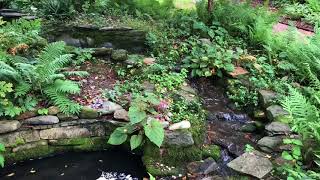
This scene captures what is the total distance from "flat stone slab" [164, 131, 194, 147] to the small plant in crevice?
236mm

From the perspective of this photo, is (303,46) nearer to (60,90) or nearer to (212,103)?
(212,103)

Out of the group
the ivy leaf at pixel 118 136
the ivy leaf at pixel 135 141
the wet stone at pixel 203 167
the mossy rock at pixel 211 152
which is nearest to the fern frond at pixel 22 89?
the ivy leaf at pixel 118 136

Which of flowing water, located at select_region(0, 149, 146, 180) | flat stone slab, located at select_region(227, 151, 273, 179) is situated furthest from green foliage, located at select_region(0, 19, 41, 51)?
flat stone slab, located at select_region(227, 151, 273, 179)

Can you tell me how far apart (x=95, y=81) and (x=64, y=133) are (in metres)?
1.23

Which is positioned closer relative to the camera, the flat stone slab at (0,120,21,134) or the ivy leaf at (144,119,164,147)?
the ivy leaf at (144,119,164,147)

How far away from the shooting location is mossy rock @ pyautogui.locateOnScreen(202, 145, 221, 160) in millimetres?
5473

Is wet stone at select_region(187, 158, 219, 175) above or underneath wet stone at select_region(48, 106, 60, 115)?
underneath

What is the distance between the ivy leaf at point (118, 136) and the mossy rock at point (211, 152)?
1.13 m

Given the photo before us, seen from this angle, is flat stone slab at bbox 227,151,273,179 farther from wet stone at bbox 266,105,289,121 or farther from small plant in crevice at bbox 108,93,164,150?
small plant in crevice at bbox 108,93,164,150

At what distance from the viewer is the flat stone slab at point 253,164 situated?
487 cm

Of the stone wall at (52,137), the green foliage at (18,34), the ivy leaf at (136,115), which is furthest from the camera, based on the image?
the green foliage at (18,34)

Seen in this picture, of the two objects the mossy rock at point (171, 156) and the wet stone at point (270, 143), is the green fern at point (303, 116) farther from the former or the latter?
the mossy rock at point (171, 156)

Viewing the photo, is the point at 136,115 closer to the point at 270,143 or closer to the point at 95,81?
the point at 95,81

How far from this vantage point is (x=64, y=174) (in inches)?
207
